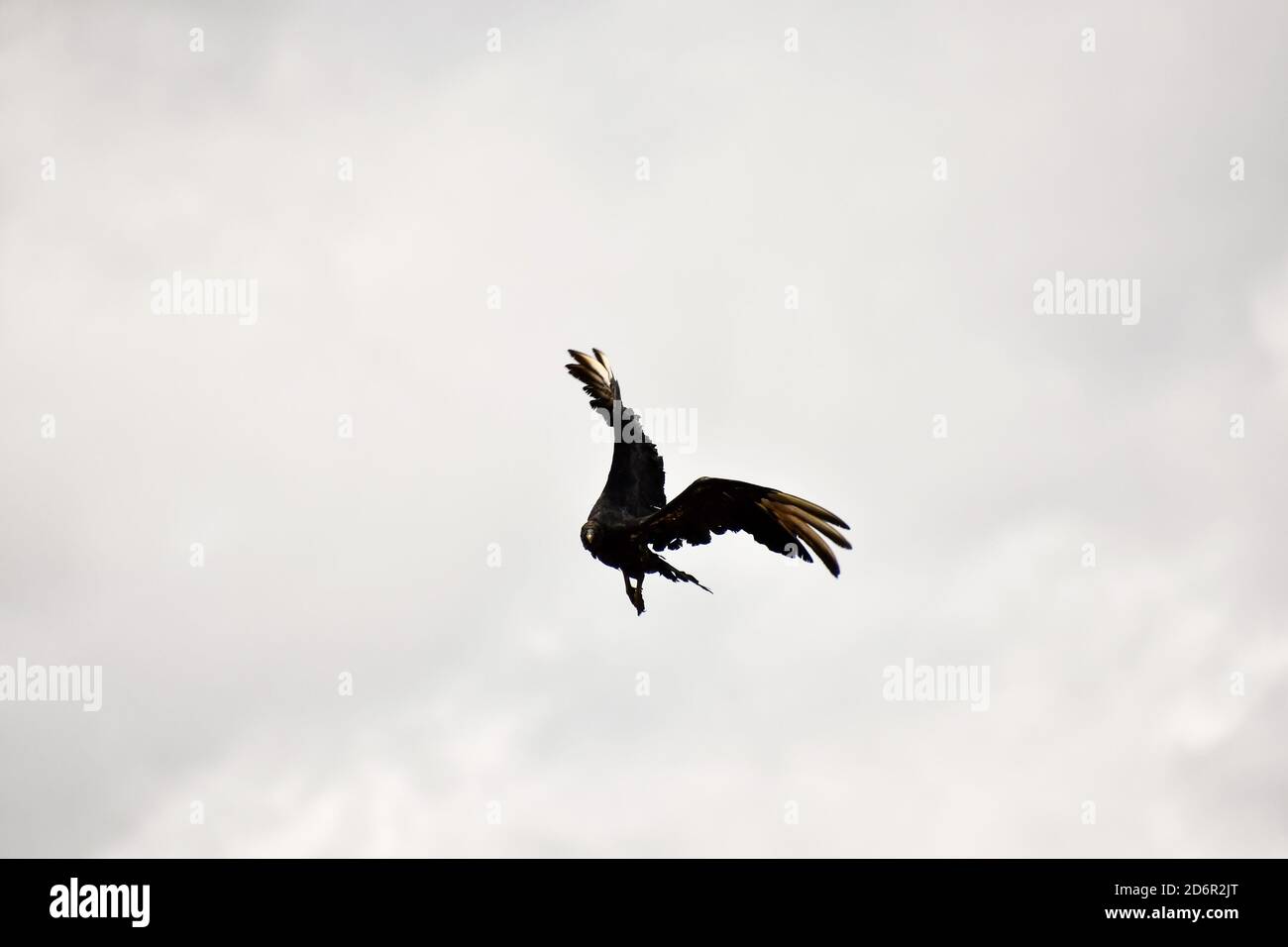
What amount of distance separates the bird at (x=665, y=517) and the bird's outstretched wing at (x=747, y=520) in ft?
0.05

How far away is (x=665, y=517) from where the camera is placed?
2214 centimetres

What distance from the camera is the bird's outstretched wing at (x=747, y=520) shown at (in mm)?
20922

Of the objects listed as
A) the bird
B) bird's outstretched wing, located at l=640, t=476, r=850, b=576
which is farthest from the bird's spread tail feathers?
bird's outstretched wing, located at l=640, t=476, r=850, b=576

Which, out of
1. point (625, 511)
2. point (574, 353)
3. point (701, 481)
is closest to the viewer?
point (701, 481)

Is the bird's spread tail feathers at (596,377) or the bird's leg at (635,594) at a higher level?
the bird's spread tail feathers at (596,377)

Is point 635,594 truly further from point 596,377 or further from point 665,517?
point 596,377

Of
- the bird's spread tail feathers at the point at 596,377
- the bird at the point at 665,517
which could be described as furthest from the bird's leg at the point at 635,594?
the bird's spread tail feathers at the point at 596,377

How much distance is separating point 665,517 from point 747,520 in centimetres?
137

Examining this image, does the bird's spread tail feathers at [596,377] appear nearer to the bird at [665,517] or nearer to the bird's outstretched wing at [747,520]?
the bird at [665,517]
